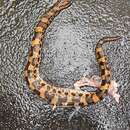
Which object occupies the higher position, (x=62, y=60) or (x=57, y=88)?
(x=62, y=60)

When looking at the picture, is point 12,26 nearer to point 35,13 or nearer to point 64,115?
point 35,13

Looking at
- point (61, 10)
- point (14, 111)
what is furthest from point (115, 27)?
point (14, 111)

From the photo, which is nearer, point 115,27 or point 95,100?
point 95,100
